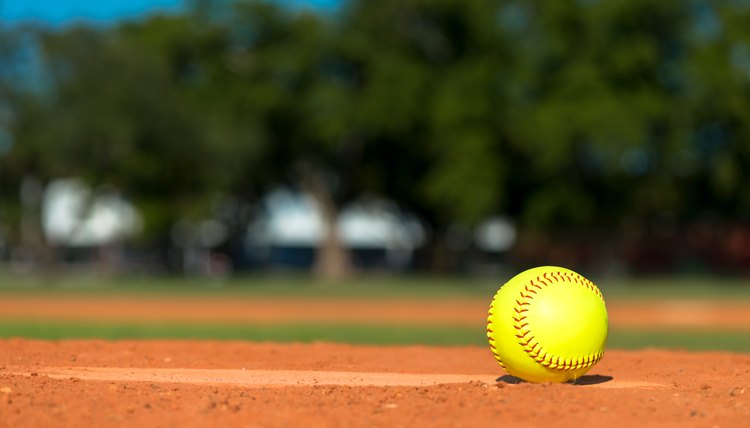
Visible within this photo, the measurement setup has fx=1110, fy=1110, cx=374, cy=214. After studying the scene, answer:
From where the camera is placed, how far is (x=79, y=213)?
4734cm

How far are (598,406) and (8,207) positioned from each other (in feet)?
169

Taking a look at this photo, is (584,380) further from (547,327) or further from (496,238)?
(496,238)

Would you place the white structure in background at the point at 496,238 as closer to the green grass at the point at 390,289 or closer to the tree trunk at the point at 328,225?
the tree trunk at the point at 328,225

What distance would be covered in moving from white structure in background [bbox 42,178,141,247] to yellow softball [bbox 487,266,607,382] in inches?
1580

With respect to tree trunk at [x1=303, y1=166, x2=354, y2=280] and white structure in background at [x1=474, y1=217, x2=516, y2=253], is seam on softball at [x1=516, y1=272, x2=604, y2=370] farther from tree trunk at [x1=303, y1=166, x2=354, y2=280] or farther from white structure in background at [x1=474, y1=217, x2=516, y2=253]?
white structure in background at [x1=474, y1=217, x2=516, y2=253]

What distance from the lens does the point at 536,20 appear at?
1950 inches

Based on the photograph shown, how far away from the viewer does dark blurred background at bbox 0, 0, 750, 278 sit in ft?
147

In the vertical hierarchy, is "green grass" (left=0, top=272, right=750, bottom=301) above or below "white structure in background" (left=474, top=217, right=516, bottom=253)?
below

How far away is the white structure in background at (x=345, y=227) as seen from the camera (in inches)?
2451

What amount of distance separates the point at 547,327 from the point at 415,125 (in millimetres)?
43681

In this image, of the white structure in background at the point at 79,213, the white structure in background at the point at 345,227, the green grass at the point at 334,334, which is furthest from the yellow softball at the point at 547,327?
the white structure in background at the point at 345,227

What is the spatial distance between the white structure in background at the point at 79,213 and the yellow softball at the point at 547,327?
4012 cm

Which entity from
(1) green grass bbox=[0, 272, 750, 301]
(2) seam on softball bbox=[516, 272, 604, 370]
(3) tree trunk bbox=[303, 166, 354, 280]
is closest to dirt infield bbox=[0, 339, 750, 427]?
(2) seam on softball bbox=[516, 272, 604, 370]

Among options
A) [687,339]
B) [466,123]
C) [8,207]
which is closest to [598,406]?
[687,339]
